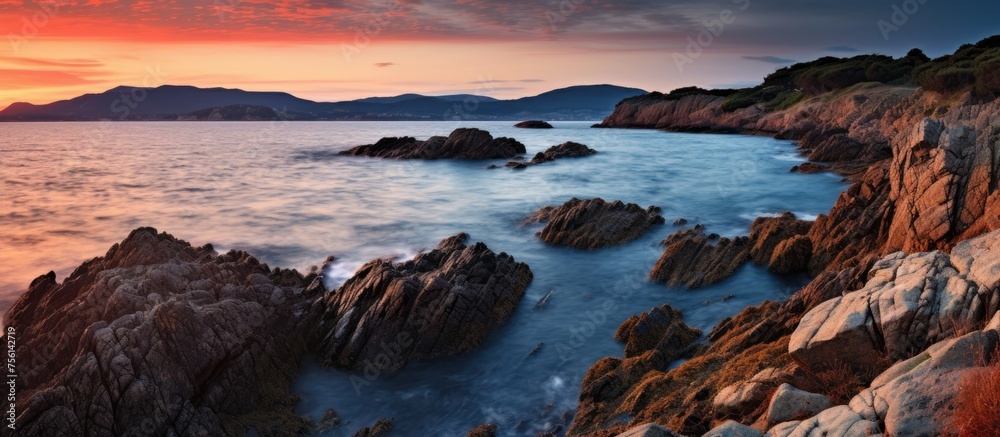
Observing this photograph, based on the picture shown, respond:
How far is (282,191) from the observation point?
5531 cm

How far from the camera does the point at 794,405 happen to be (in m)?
9.32

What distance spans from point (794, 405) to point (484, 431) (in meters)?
7.52

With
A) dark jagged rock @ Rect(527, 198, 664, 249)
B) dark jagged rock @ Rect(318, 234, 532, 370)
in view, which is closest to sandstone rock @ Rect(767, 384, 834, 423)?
dark jagged rock @ Rect(318, 234, 532, 370)

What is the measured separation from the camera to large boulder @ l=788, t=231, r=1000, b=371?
33.0ft

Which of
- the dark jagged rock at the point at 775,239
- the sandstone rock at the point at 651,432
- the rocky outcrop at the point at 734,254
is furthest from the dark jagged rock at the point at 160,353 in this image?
the dark jagged rock at the point at 775,239

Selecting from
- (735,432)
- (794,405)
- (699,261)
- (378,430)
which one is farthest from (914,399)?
(699,261)

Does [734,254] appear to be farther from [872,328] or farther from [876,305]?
[872,328]

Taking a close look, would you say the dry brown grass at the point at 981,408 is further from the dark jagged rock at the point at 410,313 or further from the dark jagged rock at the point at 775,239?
the dark jagged rock at the point at 775,239

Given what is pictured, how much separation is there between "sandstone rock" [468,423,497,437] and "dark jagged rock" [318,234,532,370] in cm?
450

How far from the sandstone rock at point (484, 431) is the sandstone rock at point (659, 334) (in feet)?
16.7

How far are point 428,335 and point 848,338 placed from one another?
1210cm

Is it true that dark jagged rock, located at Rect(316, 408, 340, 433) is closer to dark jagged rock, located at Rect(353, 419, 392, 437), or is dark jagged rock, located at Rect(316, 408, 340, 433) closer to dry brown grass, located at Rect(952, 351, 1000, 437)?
dark jagged rock, located at Rect(353, 419, 392, 437)

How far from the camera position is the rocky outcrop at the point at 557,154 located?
2895 inches

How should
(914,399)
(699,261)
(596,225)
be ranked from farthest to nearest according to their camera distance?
1. (596,225)
2. (699,261)
3. (914,399)
